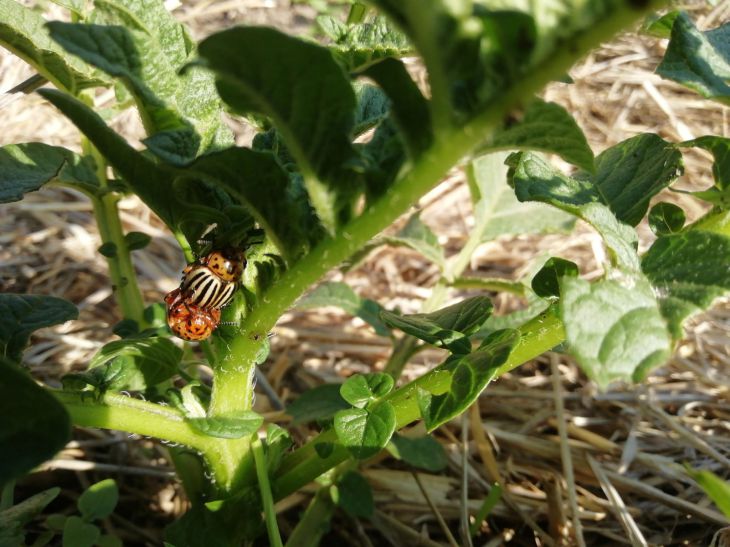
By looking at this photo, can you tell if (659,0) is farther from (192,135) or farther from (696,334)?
(696,334)

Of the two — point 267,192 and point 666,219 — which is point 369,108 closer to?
point 267,192

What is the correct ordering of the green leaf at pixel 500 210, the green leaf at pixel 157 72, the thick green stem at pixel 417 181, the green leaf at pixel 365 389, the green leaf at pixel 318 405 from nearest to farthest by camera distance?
1. the thick green stem at pixel 417 181
2. the green leaf at pixel 157 72
3. the green leaf at pixel 365 389
4. the green leaf at pixel 318 405
5. the green leaf at pixel 500 210

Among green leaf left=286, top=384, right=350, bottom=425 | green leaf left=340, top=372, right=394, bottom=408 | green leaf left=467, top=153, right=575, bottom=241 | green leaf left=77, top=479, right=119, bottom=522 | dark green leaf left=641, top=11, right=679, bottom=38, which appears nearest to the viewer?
dark green leaf left=641, top=11, right=679, bottom=38

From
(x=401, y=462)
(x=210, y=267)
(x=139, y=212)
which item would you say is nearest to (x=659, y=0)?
(x=210, y=267)

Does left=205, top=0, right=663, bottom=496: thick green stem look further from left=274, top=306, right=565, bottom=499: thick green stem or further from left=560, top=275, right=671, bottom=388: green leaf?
left=560, top=275, right=671, bottom=388: green leaf

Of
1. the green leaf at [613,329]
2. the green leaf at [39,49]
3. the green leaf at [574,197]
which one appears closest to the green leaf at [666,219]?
the green leaf at [574,197]

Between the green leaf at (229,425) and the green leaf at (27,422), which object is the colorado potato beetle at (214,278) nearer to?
the green leaf at (229,425)

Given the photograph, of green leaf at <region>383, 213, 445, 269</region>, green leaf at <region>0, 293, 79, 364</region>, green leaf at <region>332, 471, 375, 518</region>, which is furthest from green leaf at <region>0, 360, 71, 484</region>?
green leaf at <region>383, 213, 445, 269</region>
